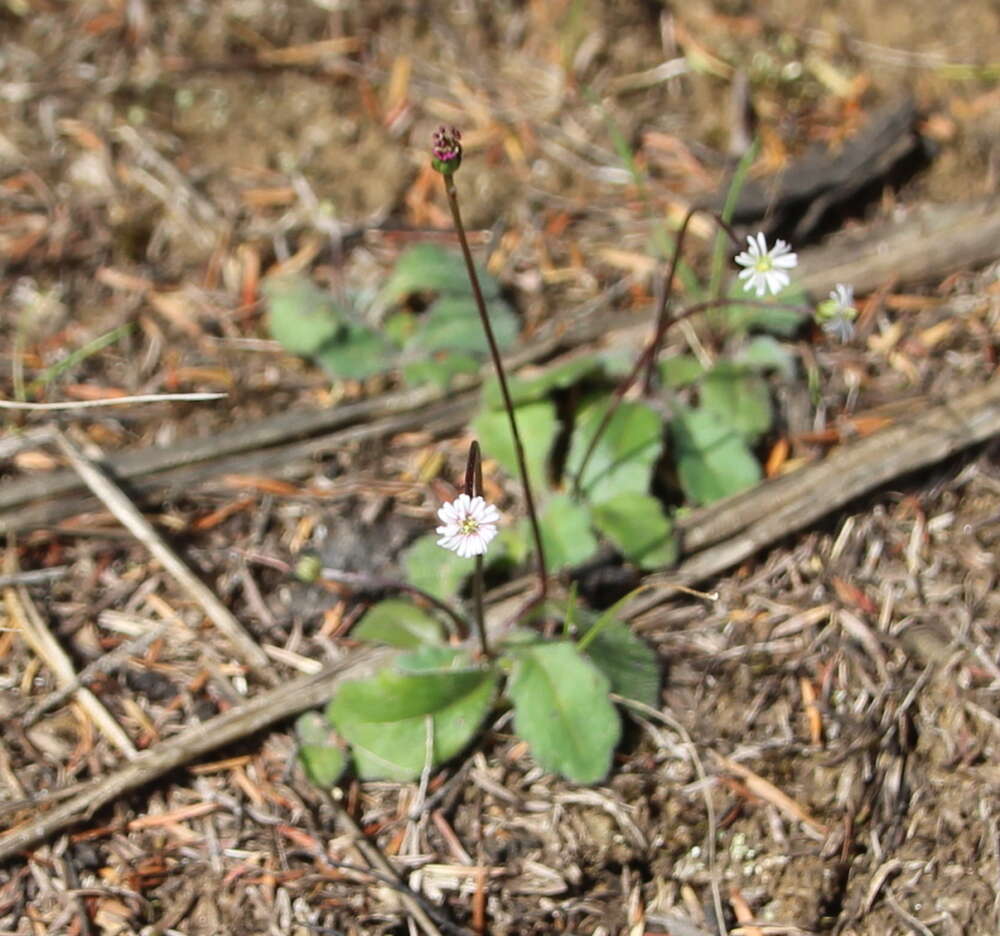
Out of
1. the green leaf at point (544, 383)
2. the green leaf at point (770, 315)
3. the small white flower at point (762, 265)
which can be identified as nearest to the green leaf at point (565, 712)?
the green leaf at point (544, 383)

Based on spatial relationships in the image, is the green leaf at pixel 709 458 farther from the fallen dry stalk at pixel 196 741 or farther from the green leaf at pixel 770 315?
the fallen dry stalk at pixel 196 741

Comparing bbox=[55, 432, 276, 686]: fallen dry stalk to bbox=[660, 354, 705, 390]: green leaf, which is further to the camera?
bbox=[660, 354, 705, 390]: green leaf

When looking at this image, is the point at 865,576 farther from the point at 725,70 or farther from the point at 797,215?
the point at 725,70

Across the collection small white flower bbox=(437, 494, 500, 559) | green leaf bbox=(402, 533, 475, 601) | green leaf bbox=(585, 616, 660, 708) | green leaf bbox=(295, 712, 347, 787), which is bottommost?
green leaf bbox=(295, 712, 347, 787)

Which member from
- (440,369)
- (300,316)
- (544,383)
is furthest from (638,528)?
(300,316)

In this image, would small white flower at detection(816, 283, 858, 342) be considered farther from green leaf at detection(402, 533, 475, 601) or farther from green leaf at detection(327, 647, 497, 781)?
green leaf at detection(327, 647, 497, 781)

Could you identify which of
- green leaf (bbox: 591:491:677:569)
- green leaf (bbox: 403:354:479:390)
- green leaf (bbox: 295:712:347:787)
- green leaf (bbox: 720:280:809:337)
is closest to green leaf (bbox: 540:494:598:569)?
green leaf (bbox: 591:491:677:569)
